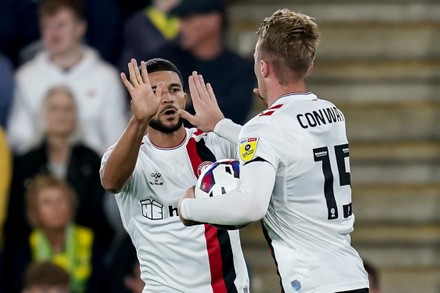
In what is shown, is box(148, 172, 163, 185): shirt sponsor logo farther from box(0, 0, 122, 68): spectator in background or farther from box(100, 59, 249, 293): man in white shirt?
box(0, 0, 122, 68): spectator in background

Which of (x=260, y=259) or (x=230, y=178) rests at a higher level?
(x=230, y=178)

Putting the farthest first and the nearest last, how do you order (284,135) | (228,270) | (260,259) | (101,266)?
(260,259) < (101,266) < (228,270) < (284,135)

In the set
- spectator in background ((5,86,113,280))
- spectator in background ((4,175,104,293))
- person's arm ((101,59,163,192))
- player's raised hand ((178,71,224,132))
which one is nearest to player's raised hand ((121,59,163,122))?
person's arm ((101,59,163,192))

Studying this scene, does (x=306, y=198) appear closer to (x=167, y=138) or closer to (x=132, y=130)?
(x=132, y=130)

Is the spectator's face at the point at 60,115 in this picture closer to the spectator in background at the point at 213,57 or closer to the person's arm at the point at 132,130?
the spectator in background at the point at 213,57

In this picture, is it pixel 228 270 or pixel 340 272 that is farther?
pixel 228 270

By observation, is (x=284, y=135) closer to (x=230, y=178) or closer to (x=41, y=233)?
(x=230, y=178)

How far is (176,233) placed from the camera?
657 cm

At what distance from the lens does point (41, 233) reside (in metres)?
9.51

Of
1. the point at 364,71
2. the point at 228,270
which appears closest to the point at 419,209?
the point at 364,71

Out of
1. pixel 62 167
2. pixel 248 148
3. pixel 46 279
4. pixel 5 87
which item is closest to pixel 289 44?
pixel 248 148

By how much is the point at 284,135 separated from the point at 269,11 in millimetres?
5313

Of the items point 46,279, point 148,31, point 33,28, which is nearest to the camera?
point 46,279

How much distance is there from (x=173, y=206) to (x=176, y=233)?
0.44 feet
